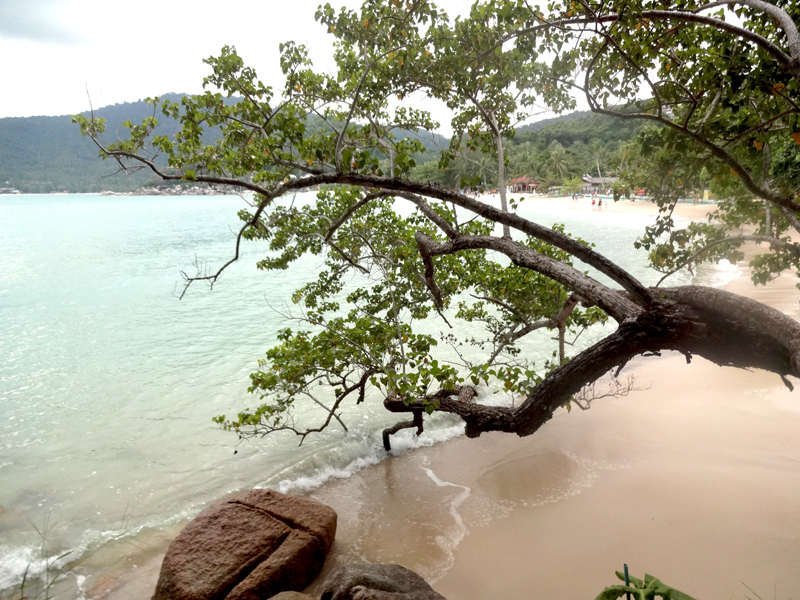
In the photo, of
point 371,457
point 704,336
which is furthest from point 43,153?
point 704,336

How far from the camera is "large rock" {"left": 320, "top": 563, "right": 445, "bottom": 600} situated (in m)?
3.19

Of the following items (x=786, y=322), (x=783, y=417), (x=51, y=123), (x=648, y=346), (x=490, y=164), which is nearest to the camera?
(x=786, y=322)

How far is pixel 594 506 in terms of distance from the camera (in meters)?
5.09

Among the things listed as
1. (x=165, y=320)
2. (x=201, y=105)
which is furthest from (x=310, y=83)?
(x=165, y=320)

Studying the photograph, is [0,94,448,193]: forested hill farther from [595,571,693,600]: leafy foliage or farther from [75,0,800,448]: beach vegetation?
[595,571,693,600]: leafy foliage

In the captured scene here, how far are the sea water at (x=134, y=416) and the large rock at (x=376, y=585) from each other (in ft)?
9.13

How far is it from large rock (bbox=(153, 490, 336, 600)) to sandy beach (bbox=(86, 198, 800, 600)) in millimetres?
385

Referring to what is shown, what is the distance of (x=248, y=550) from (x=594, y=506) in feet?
11.6

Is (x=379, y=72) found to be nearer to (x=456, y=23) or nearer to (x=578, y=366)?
(x=456, y=23)

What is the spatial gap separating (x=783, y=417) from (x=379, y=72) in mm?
7029

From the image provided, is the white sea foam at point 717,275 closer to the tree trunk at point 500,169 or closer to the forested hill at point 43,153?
the tree trunk at point 500,169

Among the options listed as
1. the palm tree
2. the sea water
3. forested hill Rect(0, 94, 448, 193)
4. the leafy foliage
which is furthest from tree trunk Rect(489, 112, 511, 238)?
forested hill Rect(0, 94, 448, 193)

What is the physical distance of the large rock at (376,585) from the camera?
3.19 metres

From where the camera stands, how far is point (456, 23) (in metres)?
4.46
